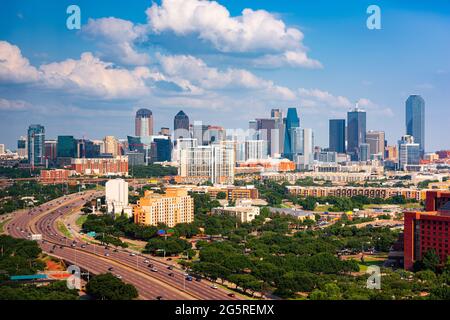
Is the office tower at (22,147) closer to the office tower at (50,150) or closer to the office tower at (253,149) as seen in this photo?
the office tower at (50,150)

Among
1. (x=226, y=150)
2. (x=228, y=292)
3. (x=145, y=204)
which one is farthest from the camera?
(x=226, y=150)

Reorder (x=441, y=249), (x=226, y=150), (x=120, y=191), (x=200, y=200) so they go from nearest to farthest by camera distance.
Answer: (x=441, y=249)
(x=120, y=191)
(x=200, y=200)
(x=226, y=150)

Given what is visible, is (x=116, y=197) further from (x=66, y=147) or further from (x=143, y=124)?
(x=143, y=124)

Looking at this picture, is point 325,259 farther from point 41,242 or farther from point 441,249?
point 41,242

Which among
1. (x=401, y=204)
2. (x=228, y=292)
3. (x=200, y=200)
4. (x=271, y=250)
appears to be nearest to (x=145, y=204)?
(x=271, y=250)

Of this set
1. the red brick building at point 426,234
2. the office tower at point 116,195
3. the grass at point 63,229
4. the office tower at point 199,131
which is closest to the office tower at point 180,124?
the office tower at point 199,131

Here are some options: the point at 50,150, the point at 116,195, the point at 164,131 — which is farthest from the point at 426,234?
the point at 164,131

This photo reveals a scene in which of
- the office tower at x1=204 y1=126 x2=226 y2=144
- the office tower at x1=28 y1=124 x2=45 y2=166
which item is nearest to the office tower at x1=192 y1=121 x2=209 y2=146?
the office tower at x1=204 y1=126 x2=226 y2=144
